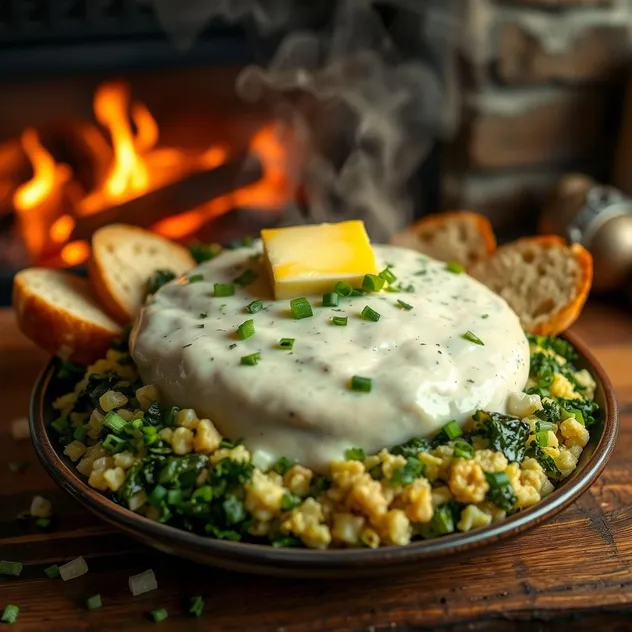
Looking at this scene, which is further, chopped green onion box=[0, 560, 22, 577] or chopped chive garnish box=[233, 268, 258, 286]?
chopped chive garnish box=[233, 268, 258, 286]

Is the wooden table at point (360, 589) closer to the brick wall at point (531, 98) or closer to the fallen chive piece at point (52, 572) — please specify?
the fallen chive piece at point (52, 572)

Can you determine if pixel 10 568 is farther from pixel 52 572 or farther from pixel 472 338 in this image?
pixel 472 338

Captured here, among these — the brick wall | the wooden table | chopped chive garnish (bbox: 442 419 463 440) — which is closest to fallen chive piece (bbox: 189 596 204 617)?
the wooden table

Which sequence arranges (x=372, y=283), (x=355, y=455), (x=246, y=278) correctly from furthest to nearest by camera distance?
1. (x=246, y=278)
2. (x=372, y=283)
3. (x=355, y=455)

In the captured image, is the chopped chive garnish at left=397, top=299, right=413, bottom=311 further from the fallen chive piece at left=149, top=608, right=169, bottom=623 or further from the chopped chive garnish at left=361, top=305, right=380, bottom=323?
the fallen chive piece at left=149, top=608, right=169, bottom=623

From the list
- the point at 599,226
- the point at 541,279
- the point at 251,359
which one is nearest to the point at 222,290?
the point at 251,359

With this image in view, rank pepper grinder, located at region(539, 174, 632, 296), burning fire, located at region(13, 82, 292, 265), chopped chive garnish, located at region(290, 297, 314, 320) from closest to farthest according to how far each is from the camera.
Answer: chopped chive garnish, located at region(290, 297, 314, 320), pepper grinder, located at region(539, 174, 632, 296), burning fire, located at region(13, 82, 292, 265)

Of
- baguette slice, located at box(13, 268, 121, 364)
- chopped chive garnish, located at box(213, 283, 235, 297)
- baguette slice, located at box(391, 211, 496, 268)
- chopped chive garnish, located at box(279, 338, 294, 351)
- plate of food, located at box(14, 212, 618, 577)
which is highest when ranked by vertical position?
chopped chive garnish, located at box(279, 338, 294, 351)
